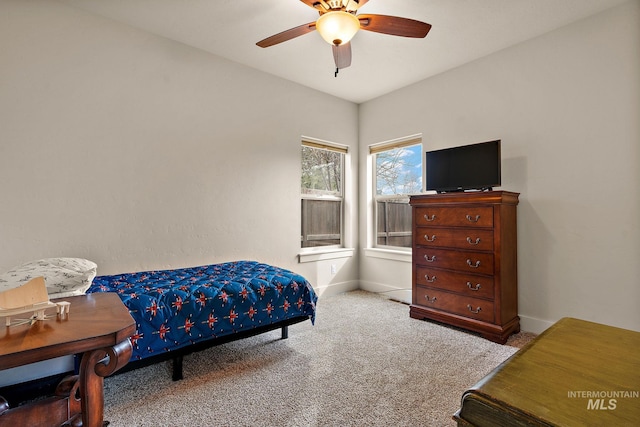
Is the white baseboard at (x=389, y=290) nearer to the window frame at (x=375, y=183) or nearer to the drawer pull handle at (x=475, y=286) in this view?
the window frame at (x=375, y=183)

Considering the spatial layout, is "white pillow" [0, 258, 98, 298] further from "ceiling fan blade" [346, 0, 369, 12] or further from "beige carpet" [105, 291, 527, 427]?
"ceiling fan blade" [346, 0, 369, 12]

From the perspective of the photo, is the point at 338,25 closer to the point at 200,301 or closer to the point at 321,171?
the point at 200,301

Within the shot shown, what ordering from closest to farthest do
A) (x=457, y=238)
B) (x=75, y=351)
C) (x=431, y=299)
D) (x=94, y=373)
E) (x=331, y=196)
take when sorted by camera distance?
(x=75, y=351)
(x=94, y=373)
(x=457, y=238)
(x=431, y=299)
(x=331, y=196)

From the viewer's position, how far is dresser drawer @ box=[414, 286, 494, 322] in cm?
271

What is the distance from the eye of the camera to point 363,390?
1899mm

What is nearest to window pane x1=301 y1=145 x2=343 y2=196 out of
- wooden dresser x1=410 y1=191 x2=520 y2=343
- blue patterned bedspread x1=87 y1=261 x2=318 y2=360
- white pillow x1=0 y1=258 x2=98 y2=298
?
wooden dresser x1=410 y1=191 x2=520 y2=343

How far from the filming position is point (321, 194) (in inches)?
166

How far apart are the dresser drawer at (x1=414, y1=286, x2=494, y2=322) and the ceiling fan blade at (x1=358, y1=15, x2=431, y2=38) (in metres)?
2.22

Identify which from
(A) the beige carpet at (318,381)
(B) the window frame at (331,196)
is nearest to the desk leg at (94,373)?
(A) the beige carpet at (318,381)

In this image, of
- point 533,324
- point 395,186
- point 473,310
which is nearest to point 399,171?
point 395,186

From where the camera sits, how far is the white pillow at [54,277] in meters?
1.74

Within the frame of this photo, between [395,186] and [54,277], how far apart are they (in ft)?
11.8

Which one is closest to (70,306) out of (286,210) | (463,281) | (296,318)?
(296,318)

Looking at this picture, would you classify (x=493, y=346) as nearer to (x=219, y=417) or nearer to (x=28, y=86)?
(x=219, y=417)
